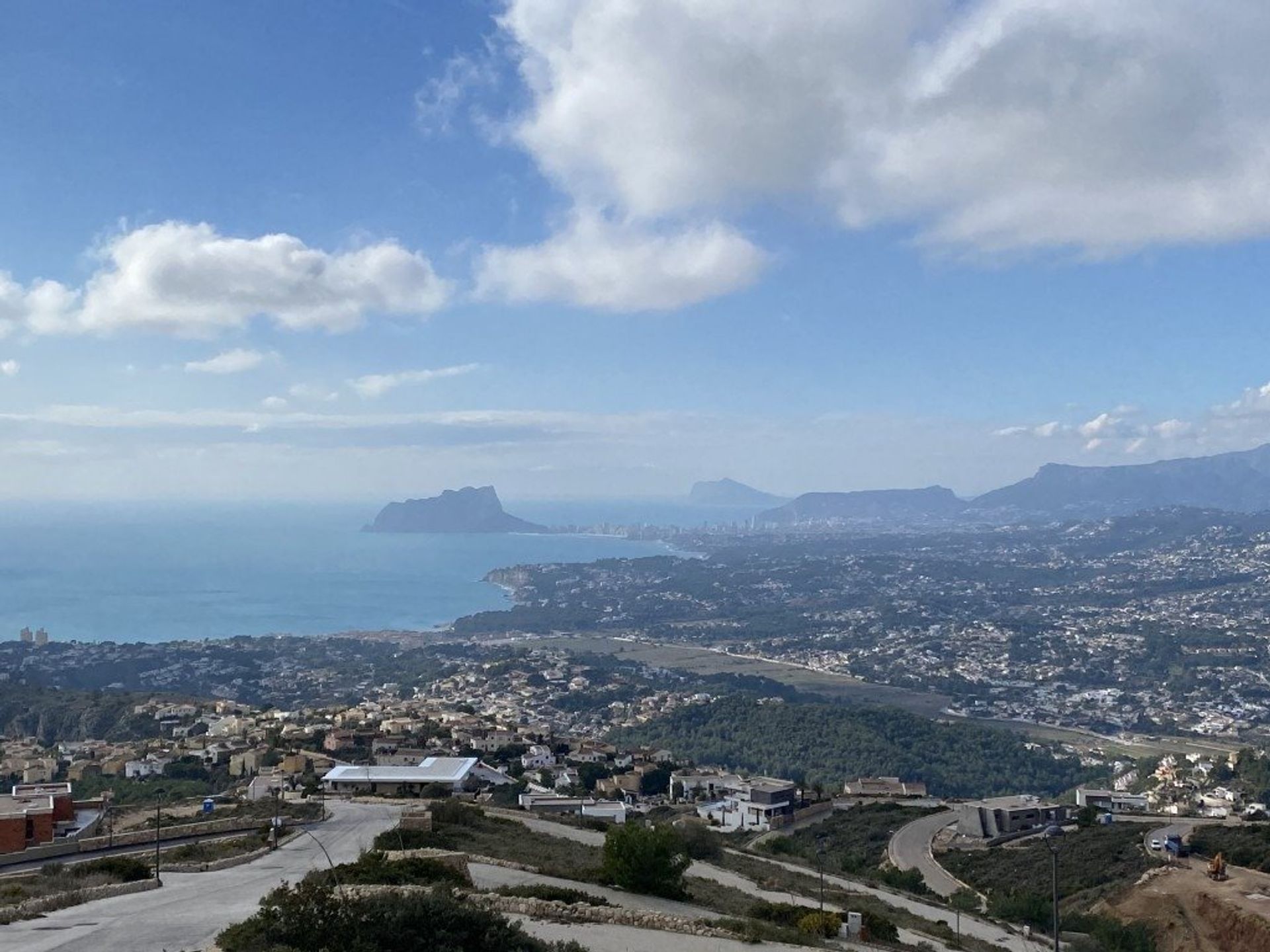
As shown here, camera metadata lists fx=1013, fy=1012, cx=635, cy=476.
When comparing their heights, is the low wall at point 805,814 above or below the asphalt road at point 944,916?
below

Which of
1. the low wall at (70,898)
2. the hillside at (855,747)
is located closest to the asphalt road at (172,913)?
the low wall at (70,898)

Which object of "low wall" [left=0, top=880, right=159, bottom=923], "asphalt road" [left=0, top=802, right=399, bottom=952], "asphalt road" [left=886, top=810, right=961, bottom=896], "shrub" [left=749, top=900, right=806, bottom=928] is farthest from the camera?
"asphalt road" [left=886, top=810, right=961, bottom=896]

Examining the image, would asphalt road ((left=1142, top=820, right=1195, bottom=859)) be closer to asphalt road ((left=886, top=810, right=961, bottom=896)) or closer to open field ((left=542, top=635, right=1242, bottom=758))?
asphalt road ((left=886, top=810, right=961, bottom=896))

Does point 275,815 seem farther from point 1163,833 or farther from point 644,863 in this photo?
point 1163,833

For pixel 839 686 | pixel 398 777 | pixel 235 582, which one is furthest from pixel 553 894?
pixel 235 582

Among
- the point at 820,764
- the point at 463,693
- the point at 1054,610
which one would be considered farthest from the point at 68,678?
the point at 1054,610

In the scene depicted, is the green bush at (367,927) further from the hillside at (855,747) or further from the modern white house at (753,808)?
the hillside at (855,747)

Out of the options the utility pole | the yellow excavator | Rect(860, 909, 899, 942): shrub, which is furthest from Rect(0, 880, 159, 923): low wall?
the yellow excavator
